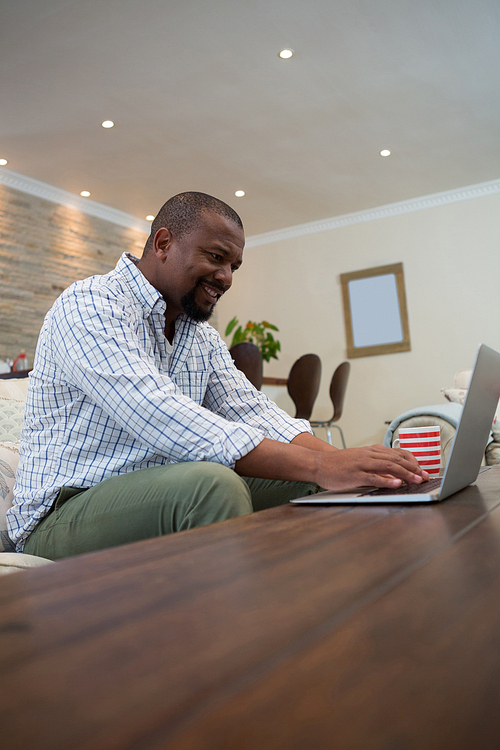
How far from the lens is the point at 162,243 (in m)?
1.31

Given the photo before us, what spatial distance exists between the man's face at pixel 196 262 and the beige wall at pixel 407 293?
4710mm

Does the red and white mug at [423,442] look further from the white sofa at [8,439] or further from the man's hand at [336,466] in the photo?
the white sofa at [8,439]

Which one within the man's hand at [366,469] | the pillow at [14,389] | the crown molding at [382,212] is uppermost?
the crown molding at [382,212]

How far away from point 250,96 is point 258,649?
435 centimetres

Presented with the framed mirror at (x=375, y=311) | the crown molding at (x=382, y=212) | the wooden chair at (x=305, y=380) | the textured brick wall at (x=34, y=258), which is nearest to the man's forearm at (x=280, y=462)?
the wooden chair at (x=305, y=380)

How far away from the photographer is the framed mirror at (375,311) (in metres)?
6.17

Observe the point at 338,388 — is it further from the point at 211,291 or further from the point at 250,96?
the point at 211,291

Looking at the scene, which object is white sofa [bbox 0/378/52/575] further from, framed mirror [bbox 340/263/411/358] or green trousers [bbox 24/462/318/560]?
framed mirror [bbox 340/263/411/358]

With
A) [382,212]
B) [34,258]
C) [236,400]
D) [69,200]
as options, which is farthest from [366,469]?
[382,212]

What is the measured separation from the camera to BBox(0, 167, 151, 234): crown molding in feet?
16.6

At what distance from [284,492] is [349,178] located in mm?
4838

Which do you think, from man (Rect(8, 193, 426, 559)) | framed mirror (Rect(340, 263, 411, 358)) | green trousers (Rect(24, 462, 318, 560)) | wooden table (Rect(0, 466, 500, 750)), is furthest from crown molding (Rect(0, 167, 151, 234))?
wooden table (Rect(0, 466, 500, 750))

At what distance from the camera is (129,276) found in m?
1.24

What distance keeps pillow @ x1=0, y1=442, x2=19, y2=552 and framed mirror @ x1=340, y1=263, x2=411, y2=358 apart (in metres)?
5.38
